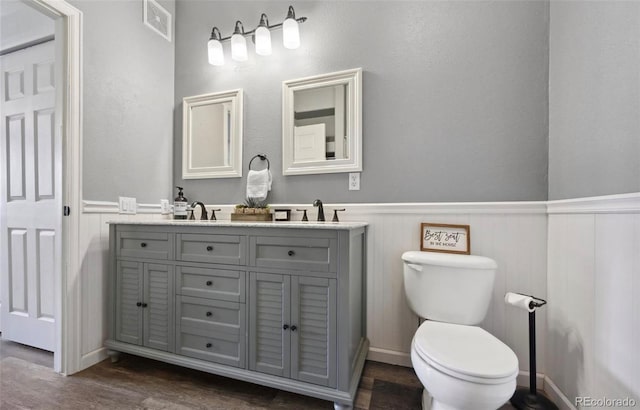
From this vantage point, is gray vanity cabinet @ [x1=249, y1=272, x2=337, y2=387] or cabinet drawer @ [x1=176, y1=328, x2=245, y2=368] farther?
cabinet drawer @ [x1=176, y1=328, x2=245, y2=368]

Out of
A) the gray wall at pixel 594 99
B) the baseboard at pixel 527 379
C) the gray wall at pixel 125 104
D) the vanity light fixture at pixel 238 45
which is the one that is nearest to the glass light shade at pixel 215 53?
the vanity light fixture at pixel 238 45

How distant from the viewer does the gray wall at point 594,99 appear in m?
0.91

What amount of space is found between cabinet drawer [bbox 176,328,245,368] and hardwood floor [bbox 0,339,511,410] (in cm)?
16

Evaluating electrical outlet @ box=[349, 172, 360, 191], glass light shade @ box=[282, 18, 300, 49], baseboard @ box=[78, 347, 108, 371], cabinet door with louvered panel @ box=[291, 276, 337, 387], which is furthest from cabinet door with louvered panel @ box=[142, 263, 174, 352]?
glass light shade @ box=[282, 18, 300, 49]

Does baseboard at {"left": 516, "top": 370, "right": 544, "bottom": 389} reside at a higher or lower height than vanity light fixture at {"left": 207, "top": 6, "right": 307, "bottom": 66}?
lower

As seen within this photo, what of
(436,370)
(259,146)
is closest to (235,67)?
(259,146)

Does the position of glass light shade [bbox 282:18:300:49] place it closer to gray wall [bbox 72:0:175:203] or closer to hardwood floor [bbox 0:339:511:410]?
gray wall [bbox 72:0:175:203]

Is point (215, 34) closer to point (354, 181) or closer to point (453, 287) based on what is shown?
point (354, 181)

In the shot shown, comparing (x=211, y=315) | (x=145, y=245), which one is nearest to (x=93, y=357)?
(x=145, y=245)

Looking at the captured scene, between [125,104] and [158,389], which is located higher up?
[125,104]

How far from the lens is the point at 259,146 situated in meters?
1.93

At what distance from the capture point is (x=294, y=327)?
4.11ft

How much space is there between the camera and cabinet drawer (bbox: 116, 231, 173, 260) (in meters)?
1.50

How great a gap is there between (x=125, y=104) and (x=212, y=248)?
1257mm
